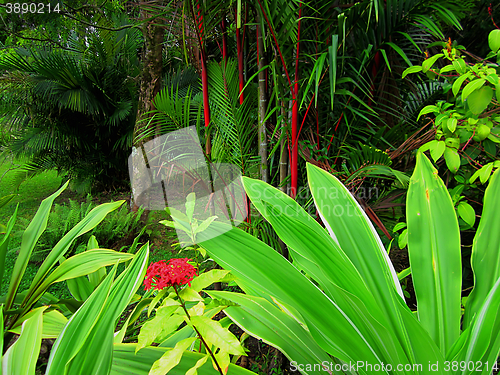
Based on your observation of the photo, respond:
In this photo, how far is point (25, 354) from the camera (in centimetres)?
59

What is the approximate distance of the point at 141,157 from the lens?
2.56 meters

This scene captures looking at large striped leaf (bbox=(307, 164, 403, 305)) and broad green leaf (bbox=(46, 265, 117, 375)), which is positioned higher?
large striped leaf (bbox=(307, 164, 403, 305))

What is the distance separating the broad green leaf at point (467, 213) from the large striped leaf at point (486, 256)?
1.00 feet

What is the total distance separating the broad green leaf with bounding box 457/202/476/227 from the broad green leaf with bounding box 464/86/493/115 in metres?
0.29

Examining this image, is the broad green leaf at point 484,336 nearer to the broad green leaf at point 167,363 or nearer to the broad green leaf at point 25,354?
the broad green leaf at point 167,363

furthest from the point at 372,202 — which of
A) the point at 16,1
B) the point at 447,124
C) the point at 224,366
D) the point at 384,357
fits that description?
the point at 16,1

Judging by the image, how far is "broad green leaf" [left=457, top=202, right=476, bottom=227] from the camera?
869 mm

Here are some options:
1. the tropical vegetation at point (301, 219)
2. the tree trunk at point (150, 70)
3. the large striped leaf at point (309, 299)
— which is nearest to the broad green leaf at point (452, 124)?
the tropical vegetation at point (301, 219)

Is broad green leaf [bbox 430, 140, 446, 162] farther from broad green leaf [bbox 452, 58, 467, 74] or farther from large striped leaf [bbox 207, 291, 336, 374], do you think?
large striped leaf [bbox 207, 291, 336, 374]

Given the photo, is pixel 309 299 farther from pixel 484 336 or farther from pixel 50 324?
pixel 50 324

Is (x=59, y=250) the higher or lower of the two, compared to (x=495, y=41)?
lower

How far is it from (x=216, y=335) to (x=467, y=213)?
87cm

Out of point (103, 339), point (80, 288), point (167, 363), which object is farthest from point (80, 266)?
point (167, 363)

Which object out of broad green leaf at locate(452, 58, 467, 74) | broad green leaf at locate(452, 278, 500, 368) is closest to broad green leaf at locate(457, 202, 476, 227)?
broad green leaf at locate(452, 58, 467, 74)
